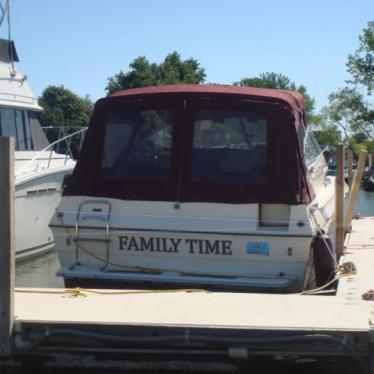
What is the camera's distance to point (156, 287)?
22.8 feet

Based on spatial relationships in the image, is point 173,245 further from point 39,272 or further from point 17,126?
point 17,126

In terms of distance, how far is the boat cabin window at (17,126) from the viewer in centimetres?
1455

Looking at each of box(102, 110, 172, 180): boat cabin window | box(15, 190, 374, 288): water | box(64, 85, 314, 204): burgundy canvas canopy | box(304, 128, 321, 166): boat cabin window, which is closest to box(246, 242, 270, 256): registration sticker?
box(64, 85, 314, 204): burgundy canvas canopy

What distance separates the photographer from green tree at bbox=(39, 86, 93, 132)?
68.2 m

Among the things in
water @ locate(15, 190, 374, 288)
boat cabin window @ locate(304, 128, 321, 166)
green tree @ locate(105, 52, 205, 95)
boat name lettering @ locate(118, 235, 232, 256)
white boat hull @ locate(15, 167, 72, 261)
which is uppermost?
green tree @ locate(105, 52, 205, 95)

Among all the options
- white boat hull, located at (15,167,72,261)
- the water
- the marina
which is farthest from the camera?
white boat hull, located at (15,167,72,261)

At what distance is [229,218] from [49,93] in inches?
2692

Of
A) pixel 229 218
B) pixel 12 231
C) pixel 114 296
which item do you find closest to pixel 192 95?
pixel 229 218

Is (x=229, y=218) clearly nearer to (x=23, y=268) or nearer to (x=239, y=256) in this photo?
(x=239, y=256)

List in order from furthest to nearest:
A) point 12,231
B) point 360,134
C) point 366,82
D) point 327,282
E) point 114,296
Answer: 1. point 360,134
2. point 366,82
3. point 327,282
4. point 114,296
5. point 12,231

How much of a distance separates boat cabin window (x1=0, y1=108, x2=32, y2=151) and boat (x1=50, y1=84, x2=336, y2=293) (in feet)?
24.8

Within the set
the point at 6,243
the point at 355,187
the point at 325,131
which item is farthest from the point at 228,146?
the point at 325,131

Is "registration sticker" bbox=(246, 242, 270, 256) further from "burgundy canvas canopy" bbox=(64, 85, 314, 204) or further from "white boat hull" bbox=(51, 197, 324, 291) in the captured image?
"burgundy canvas canopy" bbox=(64, 85, 314, 204)

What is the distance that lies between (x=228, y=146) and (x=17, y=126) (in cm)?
872
